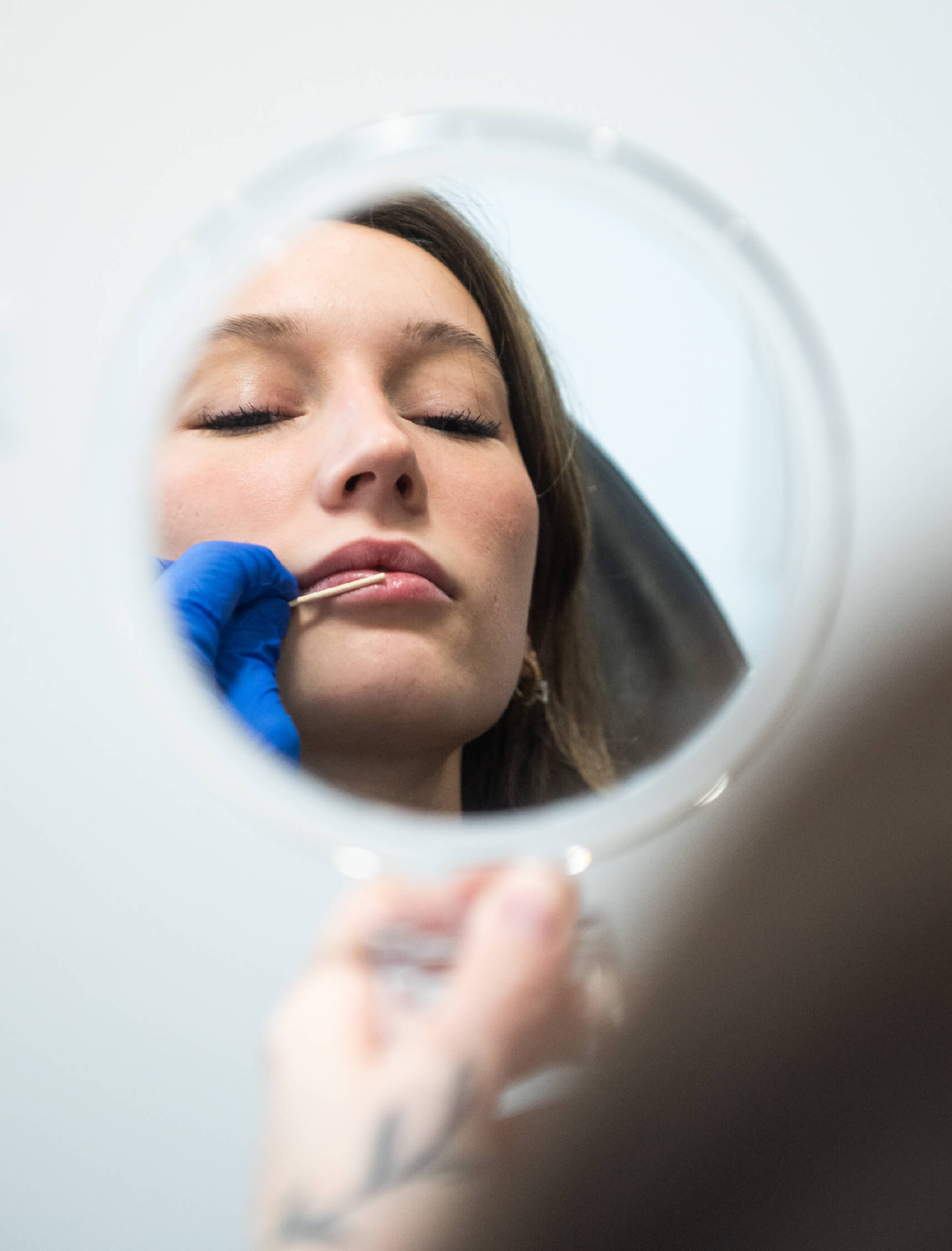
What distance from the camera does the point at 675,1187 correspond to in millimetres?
504

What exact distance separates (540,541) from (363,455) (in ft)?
0.38

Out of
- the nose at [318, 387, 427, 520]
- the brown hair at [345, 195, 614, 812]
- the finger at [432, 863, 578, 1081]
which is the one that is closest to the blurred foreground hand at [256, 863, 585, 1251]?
the finger at [432, 863, 578, 1081]

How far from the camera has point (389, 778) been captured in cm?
52

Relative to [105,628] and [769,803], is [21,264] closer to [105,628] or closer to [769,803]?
[105,628]

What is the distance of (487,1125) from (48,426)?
1.52ft

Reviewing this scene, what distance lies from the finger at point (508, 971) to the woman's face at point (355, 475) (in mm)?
137

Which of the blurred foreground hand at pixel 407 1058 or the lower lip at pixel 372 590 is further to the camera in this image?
the lower lip at pixel 372 590

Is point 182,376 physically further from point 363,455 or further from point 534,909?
point 534,909

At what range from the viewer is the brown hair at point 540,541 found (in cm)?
53

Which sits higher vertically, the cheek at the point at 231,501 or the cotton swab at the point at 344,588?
the cheek at the point at 231,501

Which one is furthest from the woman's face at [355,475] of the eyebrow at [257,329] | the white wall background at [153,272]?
the white wall background at [153,272]

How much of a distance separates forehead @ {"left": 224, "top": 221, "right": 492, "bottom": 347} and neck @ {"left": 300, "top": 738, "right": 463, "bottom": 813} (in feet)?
0.78

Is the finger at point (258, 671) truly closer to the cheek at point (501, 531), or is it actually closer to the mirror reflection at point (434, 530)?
the mirror reflection at point (434, 530)

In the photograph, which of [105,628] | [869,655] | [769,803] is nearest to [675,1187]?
[769,803]
